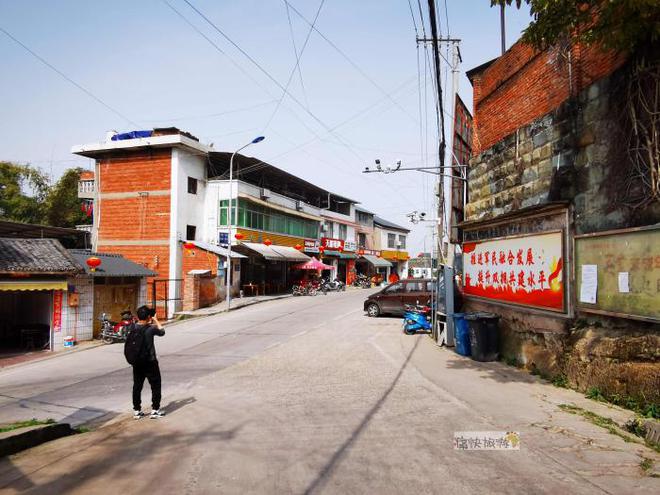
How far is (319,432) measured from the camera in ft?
18.9

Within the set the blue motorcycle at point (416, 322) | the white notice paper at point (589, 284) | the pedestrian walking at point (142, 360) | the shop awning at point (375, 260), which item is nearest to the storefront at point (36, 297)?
the pedestrian walking at point (142, 360)

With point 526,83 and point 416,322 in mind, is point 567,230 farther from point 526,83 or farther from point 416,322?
point 416,322

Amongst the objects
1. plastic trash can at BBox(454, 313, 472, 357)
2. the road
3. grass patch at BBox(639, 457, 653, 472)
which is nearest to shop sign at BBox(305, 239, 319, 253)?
the road

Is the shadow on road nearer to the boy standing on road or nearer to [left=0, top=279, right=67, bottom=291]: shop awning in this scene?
the boy standing on road

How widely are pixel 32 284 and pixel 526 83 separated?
15225 millimetres

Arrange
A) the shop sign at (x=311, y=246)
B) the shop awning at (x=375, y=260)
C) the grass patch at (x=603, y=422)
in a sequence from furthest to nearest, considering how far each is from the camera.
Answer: the shop awning at (x=375, y=260) → the shop sign at (x=311, y=246) → the grass patch at (x=603, y=422)

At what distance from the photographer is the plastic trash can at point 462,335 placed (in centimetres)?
1093

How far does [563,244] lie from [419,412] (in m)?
3.97

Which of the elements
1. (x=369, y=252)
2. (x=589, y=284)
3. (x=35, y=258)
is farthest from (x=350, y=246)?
(x=589, y=284)

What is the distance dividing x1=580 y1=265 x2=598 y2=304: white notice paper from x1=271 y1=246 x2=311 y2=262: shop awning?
25.8m

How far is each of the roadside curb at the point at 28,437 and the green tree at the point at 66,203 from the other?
34.9m

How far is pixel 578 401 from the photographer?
6883 millimetres

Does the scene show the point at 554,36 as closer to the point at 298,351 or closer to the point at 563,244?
the point at 563,244

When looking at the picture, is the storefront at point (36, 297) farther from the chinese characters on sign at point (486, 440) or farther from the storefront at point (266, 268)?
the chinese characters on sign at point (486, 440)
